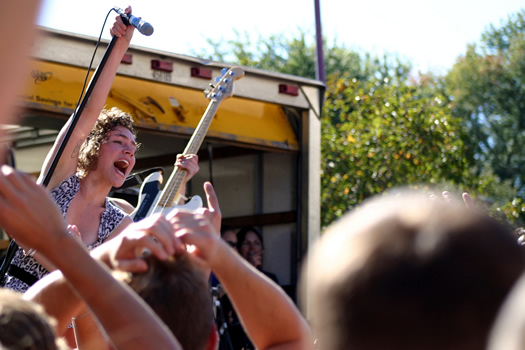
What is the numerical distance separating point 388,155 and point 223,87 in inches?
359

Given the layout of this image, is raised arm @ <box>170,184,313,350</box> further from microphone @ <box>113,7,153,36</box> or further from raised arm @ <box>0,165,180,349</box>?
microphone @ <box>113,7,153,36</box>

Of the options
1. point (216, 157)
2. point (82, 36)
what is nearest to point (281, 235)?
point (216, 157)

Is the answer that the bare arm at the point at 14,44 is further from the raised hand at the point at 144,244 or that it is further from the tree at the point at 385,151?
the tree at the point at 385,151

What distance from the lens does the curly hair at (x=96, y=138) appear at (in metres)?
3.90

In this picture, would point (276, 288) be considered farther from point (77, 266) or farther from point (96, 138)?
point (96, 138)

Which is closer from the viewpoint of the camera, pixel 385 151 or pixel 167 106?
pixel 167 106

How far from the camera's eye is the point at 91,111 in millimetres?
3506

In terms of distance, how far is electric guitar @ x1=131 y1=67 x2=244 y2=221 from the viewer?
4.06 m

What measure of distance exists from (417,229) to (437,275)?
6 centimetres

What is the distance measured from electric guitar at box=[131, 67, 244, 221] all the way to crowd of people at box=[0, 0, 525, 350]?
2071 millimetres

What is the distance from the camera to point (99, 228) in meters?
3.67

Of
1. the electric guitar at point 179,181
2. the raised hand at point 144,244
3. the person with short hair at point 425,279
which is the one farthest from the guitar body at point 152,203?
the person with short hair at point 425,279

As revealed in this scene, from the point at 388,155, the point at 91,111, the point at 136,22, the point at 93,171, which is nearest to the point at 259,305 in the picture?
the point at 136,22

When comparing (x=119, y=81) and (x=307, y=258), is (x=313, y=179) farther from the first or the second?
(x=119, y=81)
